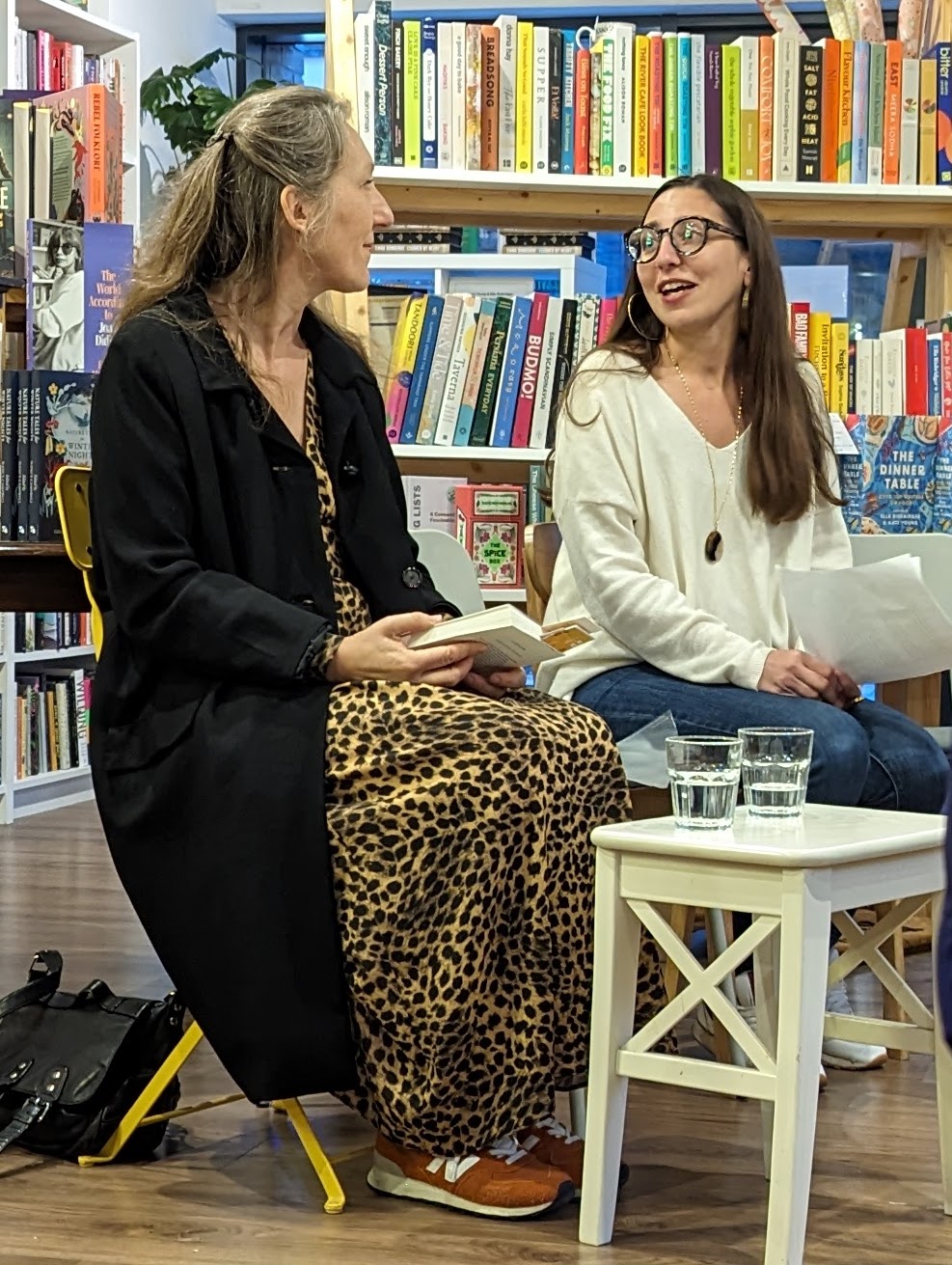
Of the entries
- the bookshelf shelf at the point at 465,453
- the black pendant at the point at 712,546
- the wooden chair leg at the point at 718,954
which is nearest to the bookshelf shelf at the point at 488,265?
the bookshelf shelf at the point at 465,453

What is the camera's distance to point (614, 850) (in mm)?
1772

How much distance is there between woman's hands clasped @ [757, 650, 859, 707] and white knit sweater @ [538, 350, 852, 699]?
0.04 metres

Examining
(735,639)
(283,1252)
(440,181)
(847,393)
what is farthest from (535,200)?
(283,1252)

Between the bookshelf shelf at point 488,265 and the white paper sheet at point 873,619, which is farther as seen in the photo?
the bookshelf shelf at point 488,265

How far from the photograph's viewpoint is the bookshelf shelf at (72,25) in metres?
5.06

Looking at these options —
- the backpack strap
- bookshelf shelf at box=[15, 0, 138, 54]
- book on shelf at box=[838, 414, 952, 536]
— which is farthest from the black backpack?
bookshelf shelf at box=[15, 0, 138, 54]

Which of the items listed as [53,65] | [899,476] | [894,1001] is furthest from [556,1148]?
[53,65]

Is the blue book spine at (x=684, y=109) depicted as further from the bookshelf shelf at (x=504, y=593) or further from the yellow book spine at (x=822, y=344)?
the bookshelf shelf at (x=504, y=593)

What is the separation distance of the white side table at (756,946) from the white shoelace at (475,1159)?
0.45ft

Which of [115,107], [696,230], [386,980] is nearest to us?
[386,980]

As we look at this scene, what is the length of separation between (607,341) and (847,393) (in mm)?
913

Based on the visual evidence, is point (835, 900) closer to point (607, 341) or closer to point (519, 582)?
point (607, 341)

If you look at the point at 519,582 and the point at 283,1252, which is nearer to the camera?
the point at 283,1252

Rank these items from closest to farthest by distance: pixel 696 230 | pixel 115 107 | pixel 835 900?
pixel 835 900
pixel 696 230
pixel 115 107
